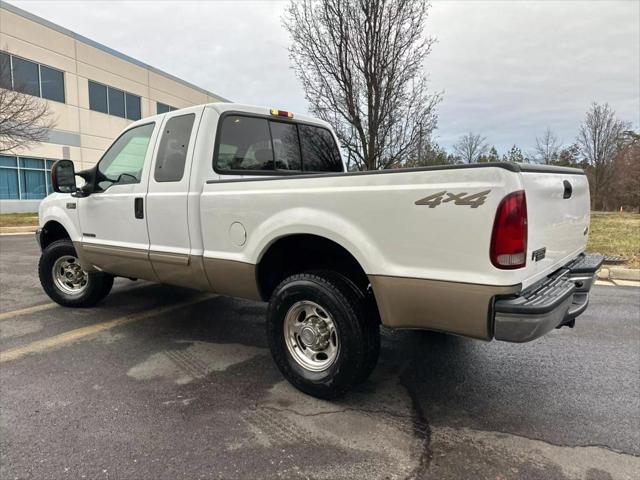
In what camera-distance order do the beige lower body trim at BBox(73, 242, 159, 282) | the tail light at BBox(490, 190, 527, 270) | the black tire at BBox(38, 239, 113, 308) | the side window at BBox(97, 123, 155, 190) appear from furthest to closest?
the black tire at BBox(38, 239, 113, 308), the side window at BBox(97, 123, 155, 190), the beige lower body trim at BBox(73, 242, 159, 282), the tail light at BBox(490, 190, 527, 270)

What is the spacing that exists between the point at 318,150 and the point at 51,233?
340 cm

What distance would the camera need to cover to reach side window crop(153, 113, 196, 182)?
3.77 m

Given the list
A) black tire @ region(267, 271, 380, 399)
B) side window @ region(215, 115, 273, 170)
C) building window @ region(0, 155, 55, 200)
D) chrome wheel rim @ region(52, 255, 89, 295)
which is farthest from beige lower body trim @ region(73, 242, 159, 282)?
building window @ region(0, 155, 55, 200)

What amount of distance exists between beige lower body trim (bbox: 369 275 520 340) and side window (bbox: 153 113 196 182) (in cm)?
202

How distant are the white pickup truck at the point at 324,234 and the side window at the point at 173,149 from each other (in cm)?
1

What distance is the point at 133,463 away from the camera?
2.38 meters

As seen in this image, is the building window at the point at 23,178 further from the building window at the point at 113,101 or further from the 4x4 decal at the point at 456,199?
the 4x4 decal at the point at 456,199

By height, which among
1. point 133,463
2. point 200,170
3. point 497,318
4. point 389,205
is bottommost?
point 133,463

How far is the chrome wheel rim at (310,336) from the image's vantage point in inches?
121

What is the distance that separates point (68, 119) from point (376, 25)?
2019 cm

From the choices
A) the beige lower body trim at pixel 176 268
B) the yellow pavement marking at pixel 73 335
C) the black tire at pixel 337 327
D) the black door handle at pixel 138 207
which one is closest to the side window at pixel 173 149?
the black door handle at pixel 138 207

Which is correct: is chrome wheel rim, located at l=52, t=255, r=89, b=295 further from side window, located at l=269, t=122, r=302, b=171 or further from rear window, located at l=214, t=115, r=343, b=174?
side window, located at l=269, t=122, r=302, b=171

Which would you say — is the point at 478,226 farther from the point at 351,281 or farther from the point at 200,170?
the point at 200,170

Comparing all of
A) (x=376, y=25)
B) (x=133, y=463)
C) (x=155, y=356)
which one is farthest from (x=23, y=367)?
(x=376, y=25)
